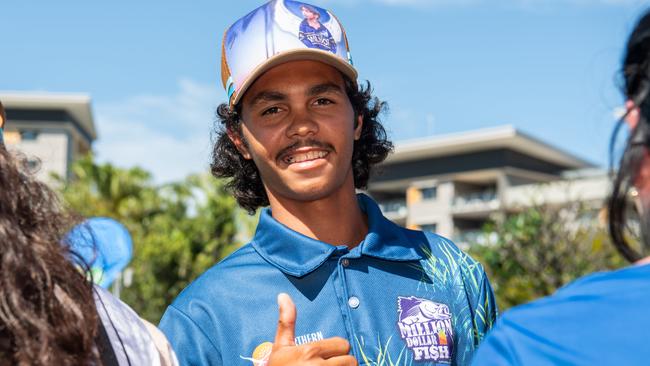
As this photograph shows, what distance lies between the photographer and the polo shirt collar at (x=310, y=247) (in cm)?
277

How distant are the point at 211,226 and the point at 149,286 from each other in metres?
2.78

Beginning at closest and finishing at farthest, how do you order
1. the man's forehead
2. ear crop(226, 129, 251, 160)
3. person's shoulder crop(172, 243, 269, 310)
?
1. person's shoulder crop(172, 243, 269, 310)
2. the man's forehead
3. ear crop(226, 129, 251, 160)

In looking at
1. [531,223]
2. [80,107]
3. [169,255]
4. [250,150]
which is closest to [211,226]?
[169,255]

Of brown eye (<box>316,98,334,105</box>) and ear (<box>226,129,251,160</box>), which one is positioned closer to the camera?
brown eye (<box>316,98,334,105</box>)

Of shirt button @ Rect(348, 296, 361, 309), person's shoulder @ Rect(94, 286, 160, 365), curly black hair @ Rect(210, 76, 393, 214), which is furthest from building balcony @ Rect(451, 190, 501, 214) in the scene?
person's shoulder @ Rect(94, 286, 160, 365)

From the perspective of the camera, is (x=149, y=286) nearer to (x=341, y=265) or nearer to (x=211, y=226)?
(x=211, y=226)

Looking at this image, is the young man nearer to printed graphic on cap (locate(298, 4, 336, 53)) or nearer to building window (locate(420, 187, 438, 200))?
printed graphic on cap (locate(298, 4, 336, 53))

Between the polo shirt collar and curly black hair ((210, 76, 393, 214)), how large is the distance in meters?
0.43

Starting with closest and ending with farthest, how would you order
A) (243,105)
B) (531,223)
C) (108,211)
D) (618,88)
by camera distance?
(618,88) < (243,105) < (531,223) < (108,211)

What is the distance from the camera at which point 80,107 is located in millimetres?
55844

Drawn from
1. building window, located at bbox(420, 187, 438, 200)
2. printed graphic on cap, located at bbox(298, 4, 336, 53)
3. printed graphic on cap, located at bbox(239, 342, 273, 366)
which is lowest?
building window, located at bbox(420, 187, 438, 200)

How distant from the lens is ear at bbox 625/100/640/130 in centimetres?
139

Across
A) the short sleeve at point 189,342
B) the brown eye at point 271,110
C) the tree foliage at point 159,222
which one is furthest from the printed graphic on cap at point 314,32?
the tree foliage at point 159,222

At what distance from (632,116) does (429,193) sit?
57073mm
